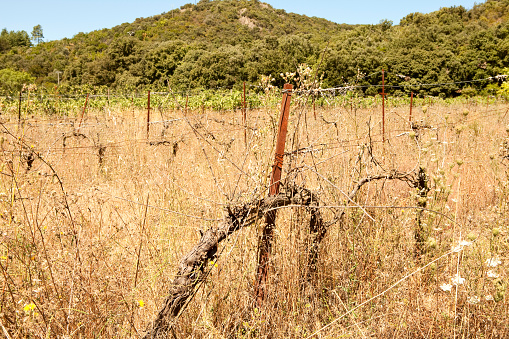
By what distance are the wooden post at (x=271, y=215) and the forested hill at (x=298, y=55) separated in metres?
9.67

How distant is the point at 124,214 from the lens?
394 cm

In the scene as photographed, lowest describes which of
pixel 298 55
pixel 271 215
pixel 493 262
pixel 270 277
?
Answer: pixel 270 277

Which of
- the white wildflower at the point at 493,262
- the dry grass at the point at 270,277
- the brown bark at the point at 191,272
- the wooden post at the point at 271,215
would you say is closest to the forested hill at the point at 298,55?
the dry grass at the point at 270,277

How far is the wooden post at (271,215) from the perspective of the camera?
7.56ft

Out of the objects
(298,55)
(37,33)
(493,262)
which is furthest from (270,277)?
(37,33)

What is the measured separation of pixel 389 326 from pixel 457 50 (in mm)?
41991

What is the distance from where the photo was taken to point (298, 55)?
35.8m

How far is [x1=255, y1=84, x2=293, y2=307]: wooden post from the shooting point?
2303 mm

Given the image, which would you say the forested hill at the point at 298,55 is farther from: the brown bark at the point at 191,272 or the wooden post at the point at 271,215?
the brown bark at the point at 191,272

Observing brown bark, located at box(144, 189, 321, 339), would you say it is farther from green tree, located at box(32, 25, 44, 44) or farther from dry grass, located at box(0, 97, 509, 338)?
green tree, located at box(32, 25, 44, 44)

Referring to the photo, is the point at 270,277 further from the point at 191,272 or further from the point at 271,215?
the point at 191,272

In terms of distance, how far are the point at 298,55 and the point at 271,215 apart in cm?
3594

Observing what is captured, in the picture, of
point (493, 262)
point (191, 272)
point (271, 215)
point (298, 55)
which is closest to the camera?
point (191, 272)

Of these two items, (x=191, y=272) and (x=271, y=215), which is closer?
(x=191, y=272)
